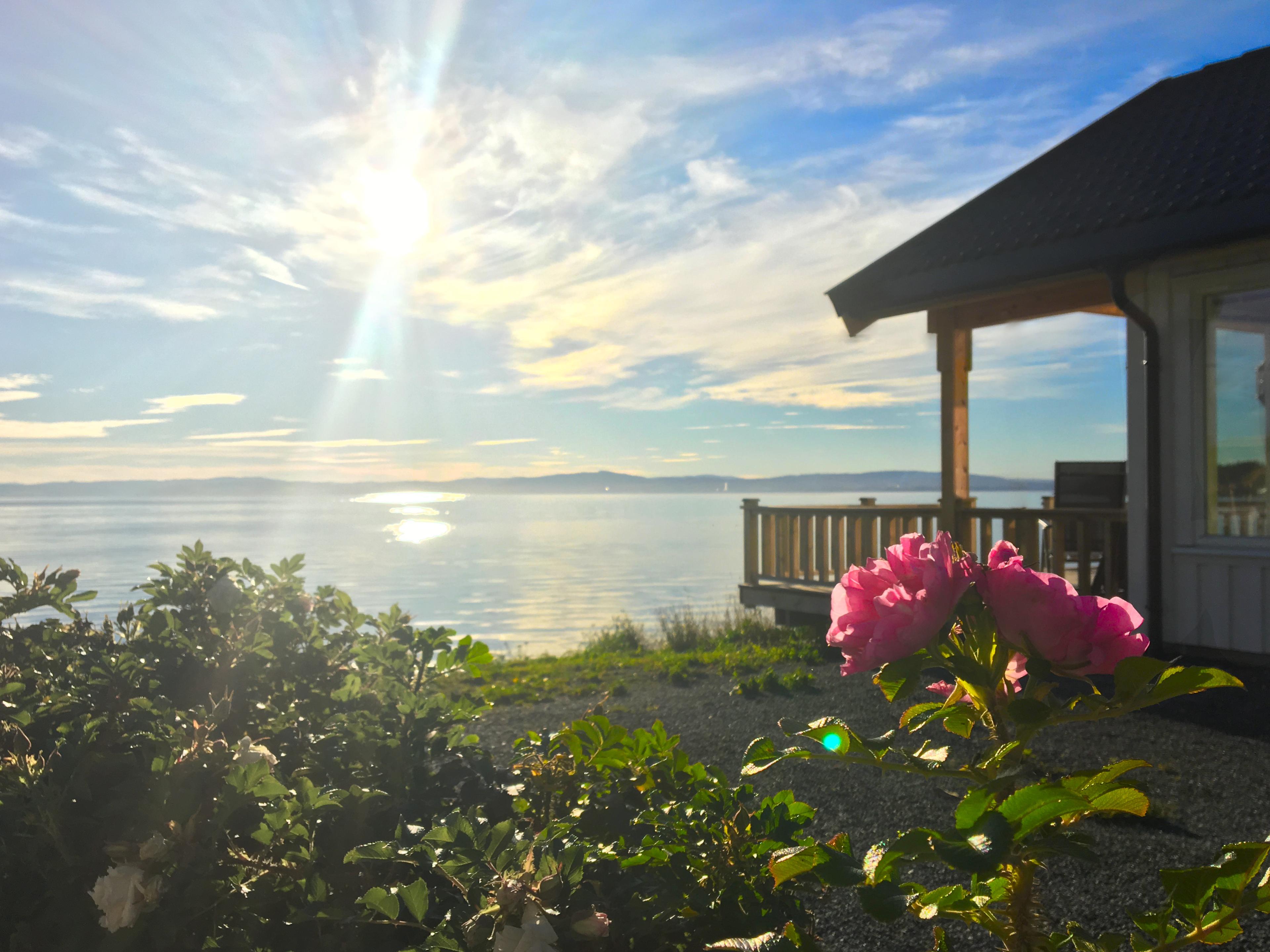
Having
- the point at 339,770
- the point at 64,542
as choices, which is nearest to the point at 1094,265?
the point at 339,770

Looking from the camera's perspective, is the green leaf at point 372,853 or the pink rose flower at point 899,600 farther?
the green leaf at point 372,853

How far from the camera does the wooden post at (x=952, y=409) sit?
7832 millimetres

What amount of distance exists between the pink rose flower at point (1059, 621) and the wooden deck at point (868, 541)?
20.8 ft

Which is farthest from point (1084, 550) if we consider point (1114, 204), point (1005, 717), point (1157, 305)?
point (1005, 717)

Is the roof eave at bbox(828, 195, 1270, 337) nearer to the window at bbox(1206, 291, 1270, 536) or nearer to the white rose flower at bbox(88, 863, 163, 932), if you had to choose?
the window at bbox(1206, 291, 1270, 536)

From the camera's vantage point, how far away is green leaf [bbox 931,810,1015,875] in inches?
33.3

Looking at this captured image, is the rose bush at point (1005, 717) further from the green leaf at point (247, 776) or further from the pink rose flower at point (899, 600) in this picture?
the green leaf at point (247, 776)

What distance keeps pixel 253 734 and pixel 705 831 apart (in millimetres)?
1288

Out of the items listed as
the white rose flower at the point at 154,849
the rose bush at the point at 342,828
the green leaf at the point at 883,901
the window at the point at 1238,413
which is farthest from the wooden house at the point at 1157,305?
the white rose flower at the point at 154,849

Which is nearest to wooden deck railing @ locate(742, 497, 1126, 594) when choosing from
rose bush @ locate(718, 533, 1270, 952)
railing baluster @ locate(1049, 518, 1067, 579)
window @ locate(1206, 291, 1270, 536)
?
railing baluster @ locate(1049, 518, 1067, 579)

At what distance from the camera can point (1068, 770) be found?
13.1 feet

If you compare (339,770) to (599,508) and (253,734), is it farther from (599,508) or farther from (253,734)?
(599,508)

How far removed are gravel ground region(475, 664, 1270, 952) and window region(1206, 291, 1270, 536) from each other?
3.72 ft

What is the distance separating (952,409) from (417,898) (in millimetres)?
7383
